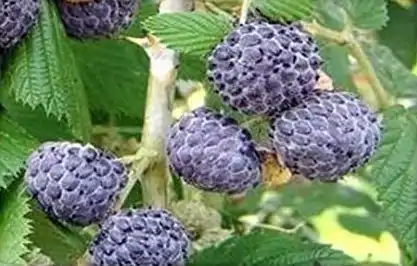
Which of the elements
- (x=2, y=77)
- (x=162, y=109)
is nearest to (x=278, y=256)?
(x=162, y=109)

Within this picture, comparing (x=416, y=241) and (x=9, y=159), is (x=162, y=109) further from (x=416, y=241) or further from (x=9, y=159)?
(x=416, y=241)

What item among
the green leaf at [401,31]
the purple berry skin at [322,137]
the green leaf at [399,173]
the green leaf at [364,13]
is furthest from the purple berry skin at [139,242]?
the green leaf at [401,31]

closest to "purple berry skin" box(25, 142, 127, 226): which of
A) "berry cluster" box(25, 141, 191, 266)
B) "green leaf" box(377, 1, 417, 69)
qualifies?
"berry cluster" box(25, 141, 191, 266)

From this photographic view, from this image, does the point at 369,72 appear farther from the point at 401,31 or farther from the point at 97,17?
the point at 401,31

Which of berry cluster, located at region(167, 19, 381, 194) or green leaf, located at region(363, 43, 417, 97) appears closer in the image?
berry cluster, located at region(167, 19, 381, 194)

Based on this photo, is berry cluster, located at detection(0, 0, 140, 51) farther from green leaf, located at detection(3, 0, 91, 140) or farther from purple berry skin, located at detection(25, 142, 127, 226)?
purple berry skin, located at detection(25, 142, 127, 226)

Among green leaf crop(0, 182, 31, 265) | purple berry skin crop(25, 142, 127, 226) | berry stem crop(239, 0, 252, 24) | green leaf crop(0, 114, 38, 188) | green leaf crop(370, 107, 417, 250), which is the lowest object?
green leaf crop(0, 182, 31, 265)
